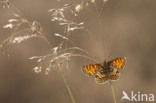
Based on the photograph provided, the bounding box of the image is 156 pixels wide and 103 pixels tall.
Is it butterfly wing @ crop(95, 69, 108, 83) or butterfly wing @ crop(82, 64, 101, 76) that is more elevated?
butterfly wing @ crop(82, 64, 101, 76)

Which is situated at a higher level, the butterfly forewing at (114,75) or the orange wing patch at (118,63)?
the orange wing patch at (118,63)

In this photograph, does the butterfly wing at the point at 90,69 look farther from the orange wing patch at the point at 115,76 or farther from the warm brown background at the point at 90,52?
the warm brown background at the point at 90,52

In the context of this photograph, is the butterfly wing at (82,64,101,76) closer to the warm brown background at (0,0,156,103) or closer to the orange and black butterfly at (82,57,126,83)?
the orange and black butterfly at (82,57,126,83)

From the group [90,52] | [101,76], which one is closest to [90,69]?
[101,76]

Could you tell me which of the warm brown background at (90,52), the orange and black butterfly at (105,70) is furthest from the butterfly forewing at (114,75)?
the warm brown background at (90,52)

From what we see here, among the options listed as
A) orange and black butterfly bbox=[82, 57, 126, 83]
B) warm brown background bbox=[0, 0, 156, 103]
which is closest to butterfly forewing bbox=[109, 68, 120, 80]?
orange and black butterfly bbox=[82, 57, 126, 83]

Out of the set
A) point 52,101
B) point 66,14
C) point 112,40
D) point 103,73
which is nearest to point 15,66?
point 52,101
